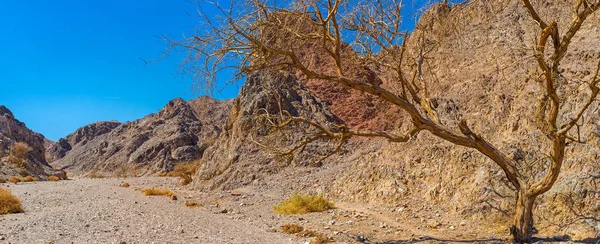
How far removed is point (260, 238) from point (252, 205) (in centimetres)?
586

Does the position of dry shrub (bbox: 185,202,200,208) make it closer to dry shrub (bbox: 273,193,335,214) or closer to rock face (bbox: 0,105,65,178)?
dry shrub (bbox: 273,193,335,214)

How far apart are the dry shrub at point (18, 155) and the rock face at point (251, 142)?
1989 cm

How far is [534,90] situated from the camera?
43.8 feet

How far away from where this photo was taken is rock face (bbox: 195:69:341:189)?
20.4 metres

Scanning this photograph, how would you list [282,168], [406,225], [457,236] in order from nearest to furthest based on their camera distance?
1. [457,236]
2. [406,225]
3. [282,168]

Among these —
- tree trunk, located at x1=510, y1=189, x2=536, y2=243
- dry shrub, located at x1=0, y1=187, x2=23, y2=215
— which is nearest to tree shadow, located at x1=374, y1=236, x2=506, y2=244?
tree trunk, located at x1=510, y1=189, x2=536, y2=243

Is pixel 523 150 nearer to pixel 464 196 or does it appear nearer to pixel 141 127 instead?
pixel 464 196

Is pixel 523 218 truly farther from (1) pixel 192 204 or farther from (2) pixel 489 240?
(1) pixel 192 204

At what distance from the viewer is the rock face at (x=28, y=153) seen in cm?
3381

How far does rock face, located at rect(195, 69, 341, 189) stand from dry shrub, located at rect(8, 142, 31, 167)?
65.2 ft

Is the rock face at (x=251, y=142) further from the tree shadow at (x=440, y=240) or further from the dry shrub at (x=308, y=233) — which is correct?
the tree shadow at (x=440, y=240)

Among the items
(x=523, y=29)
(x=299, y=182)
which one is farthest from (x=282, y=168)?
(x=523, y=29)

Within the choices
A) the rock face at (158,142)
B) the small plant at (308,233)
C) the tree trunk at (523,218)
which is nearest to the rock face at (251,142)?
the small plant at (308,233)

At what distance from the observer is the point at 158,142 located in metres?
49.7
